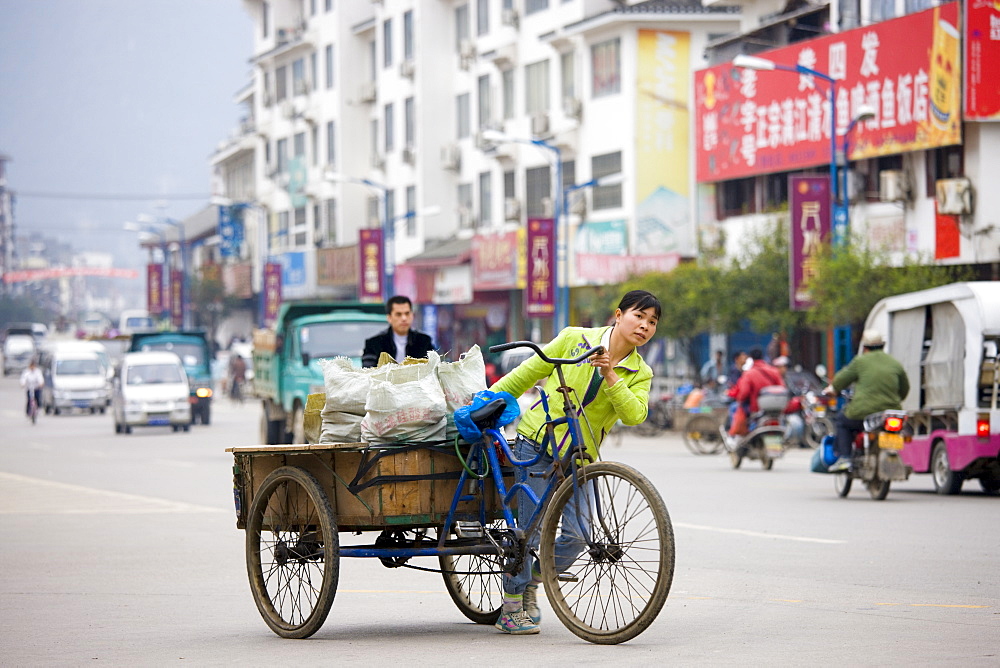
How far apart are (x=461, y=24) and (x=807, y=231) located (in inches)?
1161

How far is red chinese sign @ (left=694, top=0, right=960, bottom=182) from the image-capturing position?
31500 mm

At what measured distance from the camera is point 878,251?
32156mm

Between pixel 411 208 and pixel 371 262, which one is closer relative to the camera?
pixel 371 262

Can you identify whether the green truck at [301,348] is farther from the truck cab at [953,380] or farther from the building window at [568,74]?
the building window at [568,74]

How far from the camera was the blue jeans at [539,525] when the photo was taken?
7.39 metres

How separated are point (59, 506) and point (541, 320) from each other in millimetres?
35302

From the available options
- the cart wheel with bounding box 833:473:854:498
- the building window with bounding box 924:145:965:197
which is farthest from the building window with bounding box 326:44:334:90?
the cart wheel with bounding box 833:473:854:498

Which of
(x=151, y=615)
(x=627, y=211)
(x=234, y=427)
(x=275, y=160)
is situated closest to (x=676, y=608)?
(x=151, y=615)

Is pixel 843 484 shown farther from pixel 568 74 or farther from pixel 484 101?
pixel 484 101

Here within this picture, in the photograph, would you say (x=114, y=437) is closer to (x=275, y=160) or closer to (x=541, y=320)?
(x=541, y=320)

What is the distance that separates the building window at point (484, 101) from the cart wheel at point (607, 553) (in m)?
48.3

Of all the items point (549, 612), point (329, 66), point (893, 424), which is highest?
point (329, 66)

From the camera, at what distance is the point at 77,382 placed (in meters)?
49.7

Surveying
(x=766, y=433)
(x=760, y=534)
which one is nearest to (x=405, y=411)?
(x=760, y=534)
